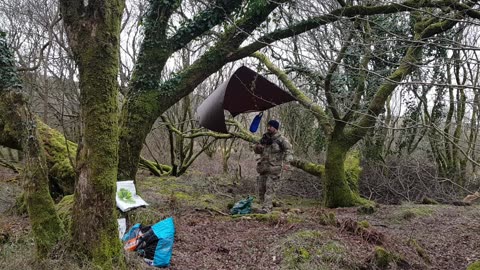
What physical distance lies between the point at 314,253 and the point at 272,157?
304 cm

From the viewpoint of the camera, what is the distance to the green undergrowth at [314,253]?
4586mm

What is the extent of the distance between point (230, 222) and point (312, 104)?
4065 mm

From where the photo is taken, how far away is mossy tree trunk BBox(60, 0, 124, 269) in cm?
351

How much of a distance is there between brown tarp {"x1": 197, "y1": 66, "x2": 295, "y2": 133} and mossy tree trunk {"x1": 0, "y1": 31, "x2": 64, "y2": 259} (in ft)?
12.1

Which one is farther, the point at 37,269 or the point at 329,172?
the point at 329,172

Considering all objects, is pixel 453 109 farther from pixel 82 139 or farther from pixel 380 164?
pixel 82 139

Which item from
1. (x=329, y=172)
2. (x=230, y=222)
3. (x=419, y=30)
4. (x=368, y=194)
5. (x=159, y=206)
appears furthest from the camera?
(x=368, y=194)

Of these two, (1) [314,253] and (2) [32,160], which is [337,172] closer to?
(1) [314,253]

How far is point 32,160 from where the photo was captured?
11.4ft

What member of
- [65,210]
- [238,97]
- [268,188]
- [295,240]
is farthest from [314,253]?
[238,97]

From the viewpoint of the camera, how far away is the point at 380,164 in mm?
11359

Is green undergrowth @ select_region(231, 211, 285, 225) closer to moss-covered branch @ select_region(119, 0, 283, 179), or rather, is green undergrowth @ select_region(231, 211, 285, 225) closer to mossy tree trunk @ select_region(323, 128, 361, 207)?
moss-covered branch @ select_region(119, 0, 283, 179)

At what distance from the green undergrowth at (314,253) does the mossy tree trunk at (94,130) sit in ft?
6.64

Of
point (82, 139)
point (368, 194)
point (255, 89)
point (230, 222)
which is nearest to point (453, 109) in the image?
point (368, 194)
